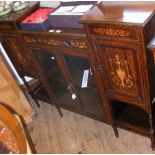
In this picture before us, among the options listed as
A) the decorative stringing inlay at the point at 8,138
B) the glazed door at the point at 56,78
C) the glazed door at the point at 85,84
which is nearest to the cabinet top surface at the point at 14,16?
the glazed door at the point at 56,78

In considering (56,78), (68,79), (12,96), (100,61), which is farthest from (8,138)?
(12,96)

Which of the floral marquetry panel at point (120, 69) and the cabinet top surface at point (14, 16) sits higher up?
the cabinet top surface at point (14, 16)

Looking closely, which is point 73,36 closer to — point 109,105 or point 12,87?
point 109,105

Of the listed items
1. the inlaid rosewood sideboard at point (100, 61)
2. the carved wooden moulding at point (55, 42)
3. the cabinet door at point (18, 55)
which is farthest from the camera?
the cabinet door at point (18, 55)

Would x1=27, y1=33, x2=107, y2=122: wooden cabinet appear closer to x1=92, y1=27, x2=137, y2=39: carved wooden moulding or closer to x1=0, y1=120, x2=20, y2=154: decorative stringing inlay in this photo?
x1=92, y1=27, x2=137, y2=39: carved wooden moulding

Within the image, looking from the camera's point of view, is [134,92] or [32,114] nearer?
[134,92]

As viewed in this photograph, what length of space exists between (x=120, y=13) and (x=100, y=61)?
33cm

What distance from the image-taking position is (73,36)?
1.55m

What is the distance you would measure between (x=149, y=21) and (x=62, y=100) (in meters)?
1.27

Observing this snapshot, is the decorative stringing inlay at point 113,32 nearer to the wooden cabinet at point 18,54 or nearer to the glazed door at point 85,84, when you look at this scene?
the glazed door at point 85,84

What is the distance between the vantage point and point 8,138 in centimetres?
122

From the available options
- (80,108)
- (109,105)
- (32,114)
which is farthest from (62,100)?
(109,105)

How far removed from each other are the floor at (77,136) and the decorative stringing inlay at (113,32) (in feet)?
3.21

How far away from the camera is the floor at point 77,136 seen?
192 cm
